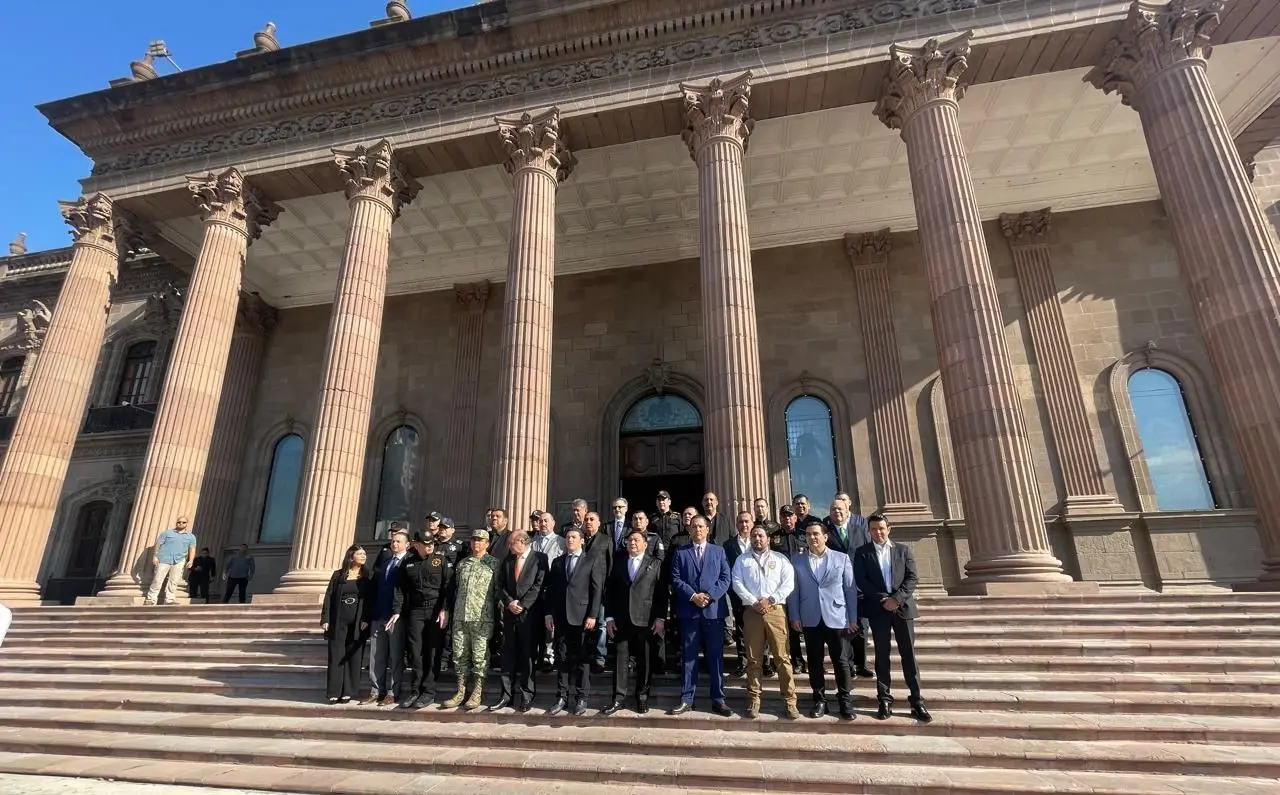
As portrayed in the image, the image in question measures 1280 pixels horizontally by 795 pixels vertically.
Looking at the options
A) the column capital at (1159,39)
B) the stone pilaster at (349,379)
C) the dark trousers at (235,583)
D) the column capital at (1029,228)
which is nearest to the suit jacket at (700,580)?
the stone pilaster at (349,379)

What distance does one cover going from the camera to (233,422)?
66.7 ft

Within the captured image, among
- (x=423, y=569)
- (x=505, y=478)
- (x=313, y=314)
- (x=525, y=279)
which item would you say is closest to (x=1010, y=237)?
(x=525, y=279)

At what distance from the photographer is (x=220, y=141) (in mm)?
16016

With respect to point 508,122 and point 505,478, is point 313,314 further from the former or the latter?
point 505,478

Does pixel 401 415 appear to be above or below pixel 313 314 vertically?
below

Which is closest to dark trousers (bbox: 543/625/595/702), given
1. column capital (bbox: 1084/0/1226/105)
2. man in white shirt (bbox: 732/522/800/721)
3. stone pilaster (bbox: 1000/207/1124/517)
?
man in white shirt (bbox: 732/522/800/721)

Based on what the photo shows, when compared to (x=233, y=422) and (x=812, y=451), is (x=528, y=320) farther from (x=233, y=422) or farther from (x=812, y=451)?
(x=233, y=422)

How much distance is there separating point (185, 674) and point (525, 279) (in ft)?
27.5

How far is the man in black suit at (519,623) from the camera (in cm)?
668

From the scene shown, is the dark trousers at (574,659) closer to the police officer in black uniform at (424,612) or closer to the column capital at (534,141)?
the police officer in black uniform at (424,612)

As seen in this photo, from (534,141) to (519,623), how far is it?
10667 mm

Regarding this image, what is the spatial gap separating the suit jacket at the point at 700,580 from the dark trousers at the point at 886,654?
1.51m

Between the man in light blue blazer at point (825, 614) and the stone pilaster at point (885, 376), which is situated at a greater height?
the stone pilaster at point (885, 376)

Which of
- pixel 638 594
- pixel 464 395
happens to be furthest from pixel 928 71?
pixel 464 395
